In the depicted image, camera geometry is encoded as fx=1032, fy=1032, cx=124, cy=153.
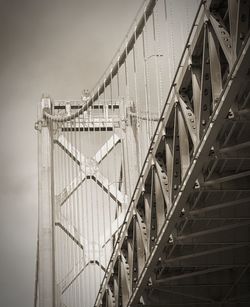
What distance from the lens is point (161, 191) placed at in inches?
538

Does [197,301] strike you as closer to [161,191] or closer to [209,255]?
[209,255]

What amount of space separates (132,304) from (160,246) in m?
2.41

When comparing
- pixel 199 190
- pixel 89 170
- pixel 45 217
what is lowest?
pixel 199 190

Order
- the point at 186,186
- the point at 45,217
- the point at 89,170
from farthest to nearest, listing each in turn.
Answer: the point at 89,170
the point at 45,217
the point at 186,186

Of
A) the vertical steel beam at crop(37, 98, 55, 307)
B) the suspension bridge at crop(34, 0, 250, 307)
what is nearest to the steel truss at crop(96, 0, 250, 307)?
the suspension bridge at crop(34, 0, 250, 307)

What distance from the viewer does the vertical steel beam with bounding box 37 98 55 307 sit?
23031 mm

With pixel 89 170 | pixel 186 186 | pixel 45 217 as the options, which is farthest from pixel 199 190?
pixel 89 170

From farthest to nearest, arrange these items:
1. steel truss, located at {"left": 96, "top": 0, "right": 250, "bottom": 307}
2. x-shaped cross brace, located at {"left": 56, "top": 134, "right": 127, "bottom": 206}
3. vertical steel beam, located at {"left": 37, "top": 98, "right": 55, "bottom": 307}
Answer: x-shaped cross brace, located at {"left": 56, "top": 134, "right": 127, "bottom": 206}, vertical steel beam, located at {"left": 37, "top": 98, "right": 55, "bottom": 307}, steel truss, located at {"left": 96, "top": 0, "right": 250, "bottom": 307}

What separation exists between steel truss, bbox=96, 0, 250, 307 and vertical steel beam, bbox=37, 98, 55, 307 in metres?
5.00

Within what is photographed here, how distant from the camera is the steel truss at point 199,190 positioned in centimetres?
1073

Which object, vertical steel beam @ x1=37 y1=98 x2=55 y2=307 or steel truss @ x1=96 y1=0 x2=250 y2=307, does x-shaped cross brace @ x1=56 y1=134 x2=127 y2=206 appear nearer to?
vertical steel beam @ x1=37 y1=98 x2=55 y2=307

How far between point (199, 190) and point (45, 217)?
1218 centimetres

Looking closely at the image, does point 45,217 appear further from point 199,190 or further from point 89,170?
point 199,190

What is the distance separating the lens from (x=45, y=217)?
956 inches
